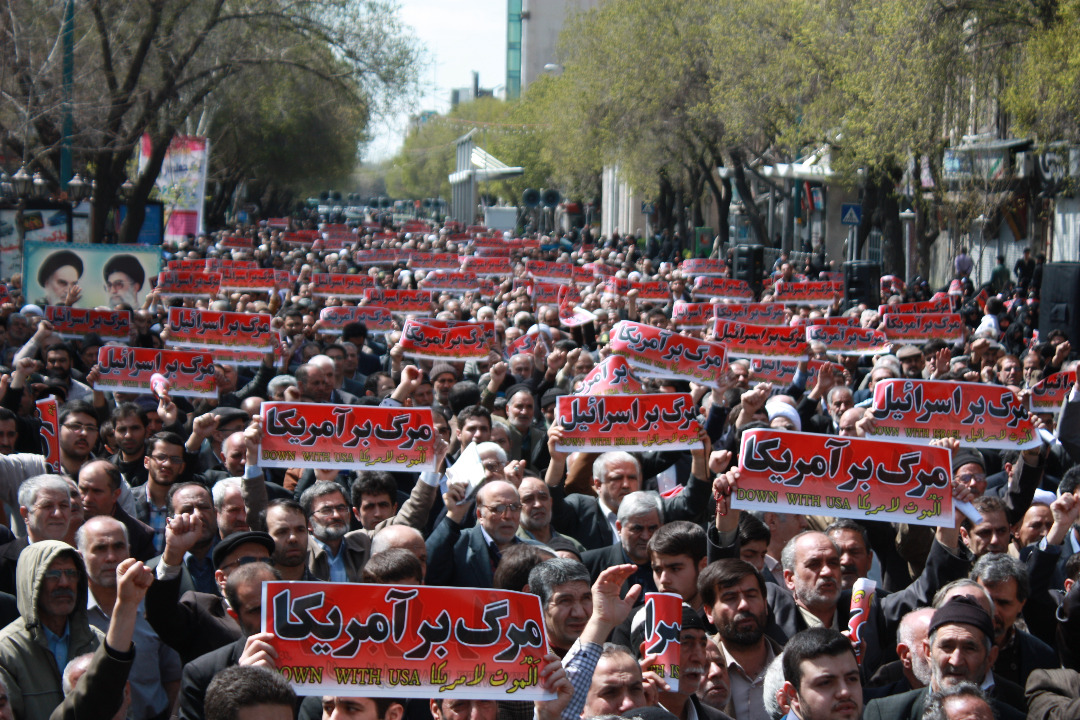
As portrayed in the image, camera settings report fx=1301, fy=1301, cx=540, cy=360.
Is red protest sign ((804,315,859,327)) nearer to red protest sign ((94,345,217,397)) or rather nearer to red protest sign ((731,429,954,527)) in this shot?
red protest sign ((94,345,217,397))

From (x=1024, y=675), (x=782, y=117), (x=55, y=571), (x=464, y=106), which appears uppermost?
(x=464, y=106)

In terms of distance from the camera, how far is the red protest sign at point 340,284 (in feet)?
55.6

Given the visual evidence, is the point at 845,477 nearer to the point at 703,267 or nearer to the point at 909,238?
the point at 703,267

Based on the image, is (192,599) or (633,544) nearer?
(192,599)

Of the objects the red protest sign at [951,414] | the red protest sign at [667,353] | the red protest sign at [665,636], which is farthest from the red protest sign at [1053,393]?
the red protest sign at [665,636]

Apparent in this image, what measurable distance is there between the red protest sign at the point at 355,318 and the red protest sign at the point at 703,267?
10577 mm

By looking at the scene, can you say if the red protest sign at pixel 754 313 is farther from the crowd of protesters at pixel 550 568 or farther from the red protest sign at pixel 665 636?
the red protest sign at pixel 665 636

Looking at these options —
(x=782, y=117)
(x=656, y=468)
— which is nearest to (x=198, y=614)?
(x=656, y=468)

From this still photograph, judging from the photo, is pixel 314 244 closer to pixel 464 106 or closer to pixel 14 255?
pixel 14 255

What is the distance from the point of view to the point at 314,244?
1411 inches

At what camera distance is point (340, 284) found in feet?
56.2

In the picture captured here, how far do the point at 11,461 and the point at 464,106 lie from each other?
12935 centimetres

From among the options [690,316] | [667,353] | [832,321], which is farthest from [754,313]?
[667,353]

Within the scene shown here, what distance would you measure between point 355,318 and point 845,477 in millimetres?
8563
